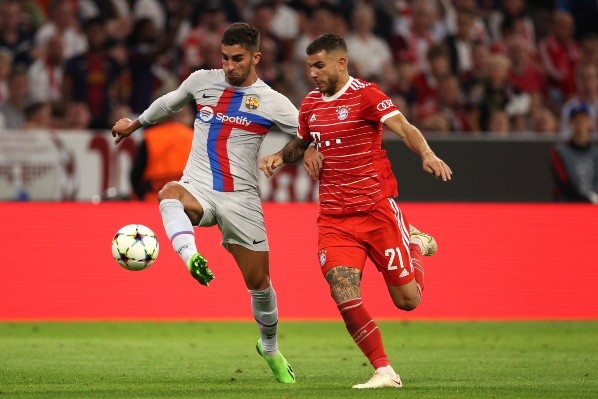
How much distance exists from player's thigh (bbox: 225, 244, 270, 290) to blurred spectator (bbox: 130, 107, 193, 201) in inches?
194

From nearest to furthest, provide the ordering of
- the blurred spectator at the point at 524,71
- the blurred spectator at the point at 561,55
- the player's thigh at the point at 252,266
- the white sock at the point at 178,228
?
the white sock at the point at 178,228, the player's thigh at the point at 252,266, the blurred spectator at the point at 524,71, the blurred spectator at the point at 561,55

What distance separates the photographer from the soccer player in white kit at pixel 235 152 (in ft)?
29.9

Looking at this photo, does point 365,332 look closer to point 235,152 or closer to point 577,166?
point 235,152

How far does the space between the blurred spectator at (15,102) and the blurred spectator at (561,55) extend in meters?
7.81

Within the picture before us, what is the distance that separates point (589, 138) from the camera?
55.3 feet

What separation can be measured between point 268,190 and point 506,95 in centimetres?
407

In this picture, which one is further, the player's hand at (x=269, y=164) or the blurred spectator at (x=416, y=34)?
the blurred spectator at (x=416, y=34)

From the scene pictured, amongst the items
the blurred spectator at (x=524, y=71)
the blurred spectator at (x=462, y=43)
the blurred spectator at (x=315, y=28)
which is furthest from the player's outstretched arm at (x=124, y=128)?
the blurred spectator at (x=524, y=71)

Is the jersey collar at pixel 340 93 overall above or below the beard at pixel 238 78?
above

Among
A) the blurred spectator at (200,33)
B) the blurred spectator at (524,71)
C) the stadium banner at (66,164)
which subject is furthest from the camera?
the blurred spectator at (524,71)

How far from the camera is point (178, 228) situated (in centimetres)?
854

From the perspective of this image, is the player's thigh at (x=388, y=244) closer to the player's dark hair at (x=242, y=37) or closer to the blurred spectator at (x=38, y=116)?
the player's dark hair at (x=242, y=37)

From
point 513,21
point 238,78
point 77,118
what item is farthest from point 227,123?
point 513,21

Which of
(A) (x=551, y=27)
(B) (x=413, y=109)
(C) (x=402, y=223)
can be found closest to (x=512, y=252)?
(B) (x=413, y=109)
